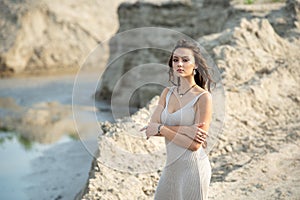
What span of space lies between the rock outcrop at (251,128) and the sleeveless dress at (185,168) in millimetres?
1482

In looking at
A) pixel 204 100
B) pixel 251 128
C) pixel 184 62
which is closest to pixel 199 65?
pixel 184 62

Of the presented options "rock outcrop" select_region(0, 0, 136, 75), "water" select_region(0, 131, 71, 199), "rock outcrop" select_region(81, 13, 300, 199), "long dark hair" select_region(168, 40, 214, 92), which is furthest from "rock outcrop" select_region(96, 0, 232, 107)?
"long dark hair" select_region(168, 40, 214, 92)

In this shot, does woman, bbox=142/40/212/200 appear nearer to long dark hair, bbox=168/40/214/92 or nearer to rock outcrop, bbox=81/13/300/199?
long dark hair, bbox=168/40/214/92

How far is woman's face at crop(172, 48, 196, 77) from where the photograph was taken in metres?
3.52

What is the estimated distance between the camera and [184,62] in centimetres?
352

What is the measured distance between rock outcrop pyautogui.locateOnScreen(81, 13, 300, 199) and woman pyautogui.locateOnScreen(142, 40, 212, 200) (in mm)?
1503

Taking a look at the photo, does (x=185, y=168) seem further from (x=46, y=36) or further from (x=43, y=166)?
(x=46, y=36)

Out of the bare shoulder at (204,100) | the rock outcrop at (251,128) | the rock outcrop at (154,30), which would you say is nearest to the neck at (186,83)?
the bare shoulder at (204,100)

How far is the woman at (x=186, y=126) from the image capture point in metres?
3.46

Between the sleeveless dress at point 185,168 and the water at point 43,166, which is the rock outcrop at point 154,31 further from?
the sleeveless dress at point 185,168

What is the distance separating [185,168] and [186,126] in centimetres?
28

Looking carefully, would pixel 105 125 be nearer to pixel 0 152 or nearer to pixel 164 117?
pixel 164 117

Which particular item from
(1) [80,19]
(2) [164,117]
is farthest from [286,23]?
(1) [80,19]

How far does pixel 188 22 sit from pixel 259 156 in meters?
7.73
